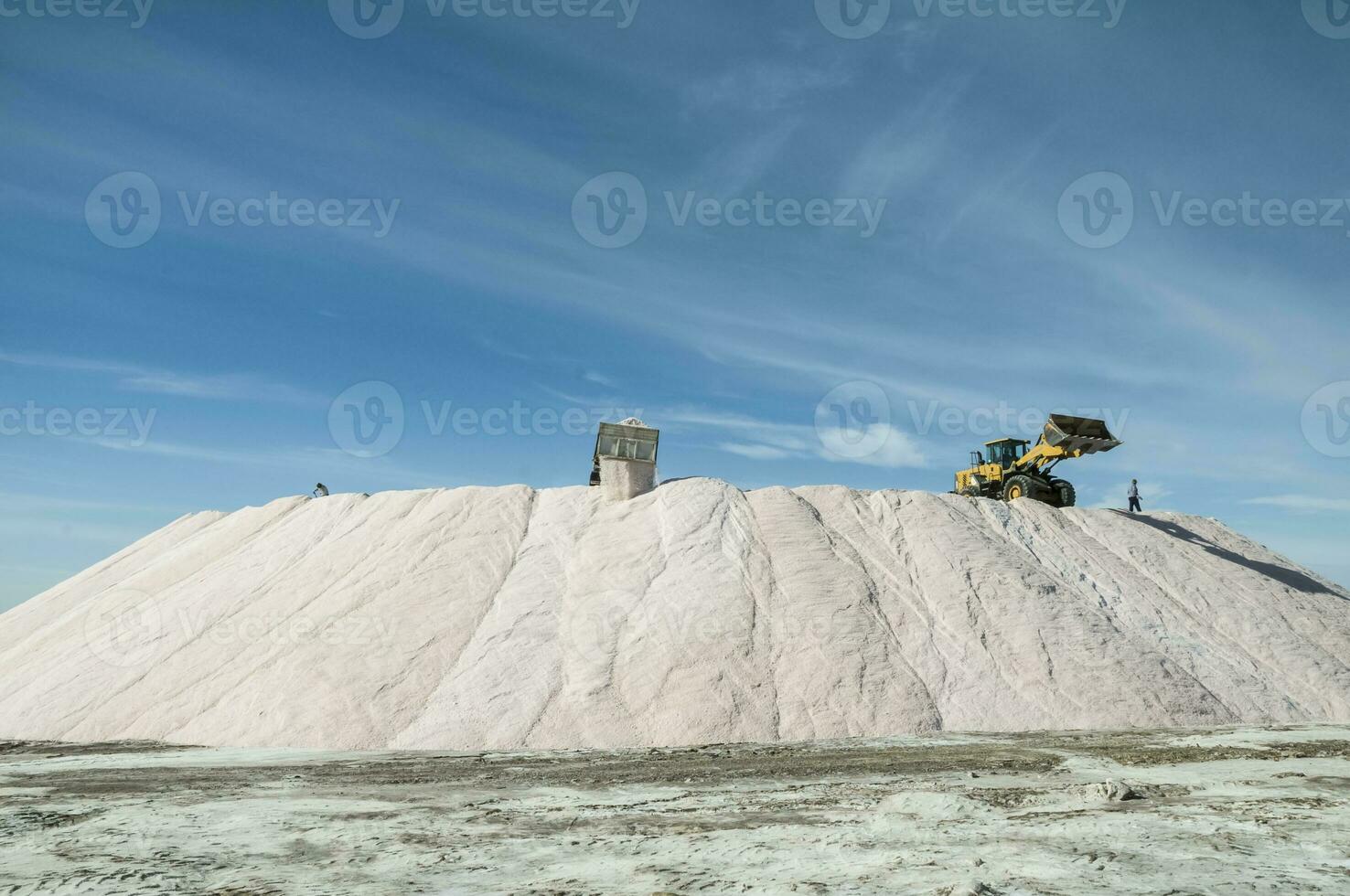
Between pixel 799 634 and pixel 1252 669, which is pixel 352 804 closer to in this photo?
pixel 799 634

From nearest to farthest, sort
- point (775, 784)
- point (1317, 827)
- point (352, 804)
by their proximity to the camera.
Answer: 1. point (1317, 827)
2. point (352, 804)
3. point (775, 784)

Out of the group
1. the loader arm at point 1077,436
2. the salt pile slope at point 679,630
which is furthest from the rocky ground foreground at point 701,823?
the loader arm at point 1077,436

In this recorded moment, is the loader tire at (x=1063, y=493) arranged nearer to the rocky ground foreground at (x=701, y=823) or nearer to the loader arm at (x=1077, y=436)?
the loader arm at (x=1077, y=436)

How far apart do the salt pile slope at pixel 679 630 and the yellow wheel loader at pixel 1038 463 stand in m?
1.93

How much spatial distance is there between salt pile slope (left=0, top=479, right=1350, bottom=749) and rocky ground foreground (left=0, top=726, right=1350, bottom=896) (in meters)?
2.98

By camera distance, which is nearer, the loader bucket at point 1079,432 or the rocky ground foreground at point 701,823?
the rocky ground foreground at point 701,823

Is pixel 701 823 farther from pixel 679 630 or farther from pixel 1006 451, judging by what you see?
pixel 1006 451

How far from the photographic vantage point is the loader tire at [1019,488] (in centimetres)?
2772

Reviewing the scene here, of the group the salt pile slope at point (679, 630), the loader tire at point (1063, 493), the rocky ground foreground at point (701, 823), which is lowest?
the rocky ground foreground at point (701, 823)

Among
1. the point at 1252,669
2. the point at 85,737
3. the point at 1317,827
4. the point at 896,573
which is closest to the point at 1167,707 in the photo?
the point at 1252,669

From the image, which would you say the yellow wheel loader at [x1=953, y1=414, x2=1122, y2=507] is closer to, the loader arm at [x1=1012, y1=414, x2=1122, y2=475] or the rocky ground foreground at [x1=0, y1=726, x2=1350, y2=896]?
the loader arm at [x1=1012, y1=414, x2=1122, y2=475]

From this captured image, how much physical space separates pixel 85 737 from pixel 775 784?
16138mm

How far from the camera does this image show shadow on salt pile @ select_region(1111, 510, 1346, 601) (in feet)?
83.4

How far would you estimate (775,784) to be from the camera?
11188 mm
